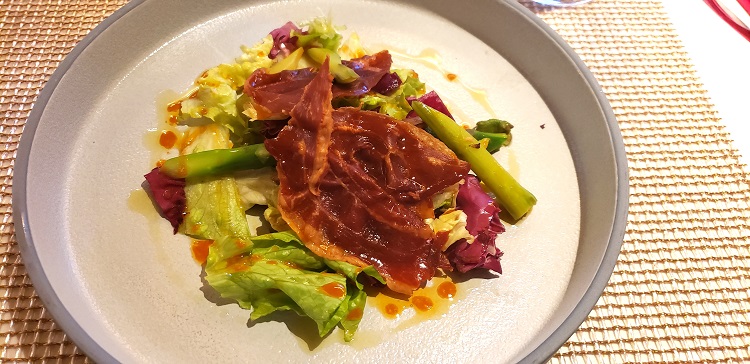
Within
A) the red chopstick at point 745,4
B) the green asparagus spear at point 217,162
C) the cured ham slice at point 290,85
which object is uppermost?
the cured ham slice at point 290,85

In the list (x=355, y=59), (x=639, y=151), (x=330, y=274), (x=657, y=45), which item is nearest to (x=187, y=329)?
(x=330, y=274)

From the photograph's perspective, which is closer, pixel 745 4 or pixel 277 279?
pixel 277 279

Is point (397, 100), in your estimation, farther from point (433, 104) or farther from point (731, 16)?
point (731, 16)

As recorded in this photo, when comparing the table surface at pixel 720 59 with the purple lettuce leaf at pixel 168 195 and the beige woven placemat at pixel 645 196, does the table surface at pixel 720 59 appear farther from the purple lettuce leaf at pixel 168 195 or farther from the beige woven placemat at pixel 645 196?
the purple lettuce leaf at pixel 168 195

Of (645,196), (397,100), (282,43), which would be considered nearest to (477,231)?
(397,100)

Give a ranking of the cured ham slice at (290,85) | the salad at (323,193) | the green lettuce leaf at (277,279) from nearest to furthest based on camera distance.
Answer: the green lettuce leaf at (277,279), the salad at (323,193), the cured ham slice at (290,85)

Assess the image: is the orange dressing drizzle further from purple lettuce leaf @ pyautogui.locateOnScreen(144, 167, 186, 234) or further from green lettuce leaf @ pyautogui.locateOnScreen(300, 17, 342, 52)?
green lettuce leaf @ pyautogui.locateOnScreen(300, 17, 342, 52)

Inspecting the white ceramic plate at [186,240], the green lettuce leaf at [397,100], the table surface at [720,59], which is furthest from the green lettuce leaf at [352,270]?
the table surface at [720,59]
